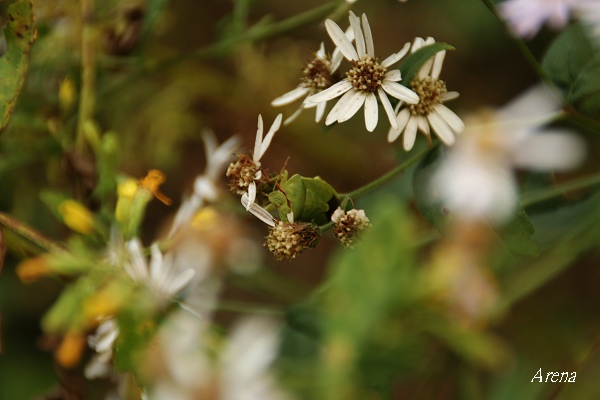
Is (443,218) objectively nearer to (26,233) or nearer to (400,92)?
(400,92)

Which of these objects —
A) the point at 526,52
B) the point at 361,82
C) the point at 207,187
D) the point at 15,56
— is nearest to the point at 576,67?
the point at 526,52

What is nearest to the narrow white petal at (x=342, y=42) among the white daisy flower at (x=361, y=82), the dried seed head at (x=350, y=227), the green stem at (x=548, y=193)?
the white daisy flower at (x=361, y=82)

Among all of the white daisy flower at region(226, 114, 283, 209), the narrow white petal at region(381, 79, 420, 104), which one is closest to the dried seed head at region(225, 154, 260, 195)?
the white daisy flower at region(226, 114, 283, 209)

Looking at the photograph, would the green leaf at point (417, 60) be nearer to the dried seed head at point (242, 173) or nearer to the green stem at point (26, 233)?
the dried seed head at point (242, 173)

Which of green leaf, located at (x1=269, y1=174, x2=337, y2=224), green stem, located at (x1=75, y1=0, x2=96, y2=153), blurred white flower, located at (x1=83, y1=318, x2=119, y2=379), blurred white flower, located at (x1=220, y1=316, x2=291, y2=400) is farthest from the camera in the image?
green stem, located at (x1=75, y1=0, x2=96, y2=153)

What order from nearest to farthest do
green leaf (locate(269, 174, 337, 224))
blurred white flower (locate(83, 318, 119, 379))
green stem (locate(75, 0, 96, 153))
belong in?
green leaf (locate(269, 174, 337, 224)) < blurred white flower (locate(83, 318, 119, 379)) < green stem (locate(75, 0, 96, 153))

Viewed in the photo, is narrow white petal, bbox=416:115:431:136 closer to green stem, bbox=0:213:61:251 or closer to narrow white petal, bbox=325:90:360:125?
narrow white petal, bbox=325:90:360:125
